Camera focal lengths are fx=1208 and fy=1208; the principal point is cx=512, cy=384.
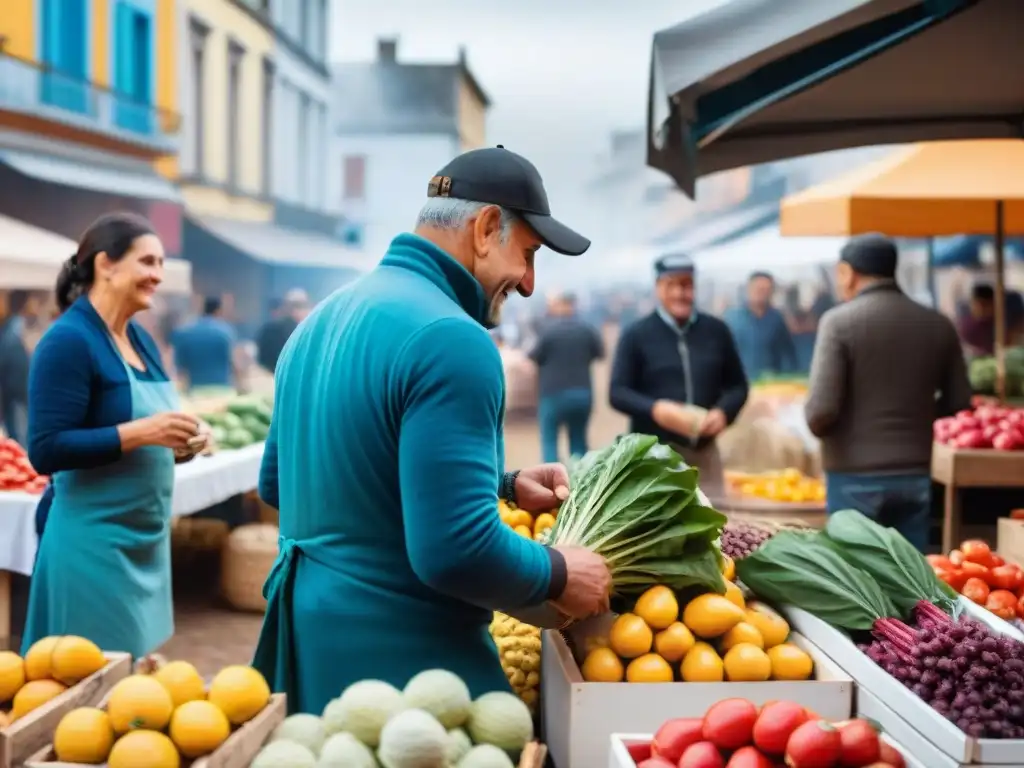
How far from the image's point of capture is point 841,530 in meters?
2.84

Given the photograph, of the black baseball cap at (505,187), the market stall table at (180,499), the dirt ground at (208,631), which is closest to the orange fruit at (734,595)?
the black baseball cap at (505,187)

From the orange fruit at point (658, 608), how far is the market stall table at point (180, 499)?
250 centimetres

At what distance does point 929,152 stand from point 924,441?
280 centimetres

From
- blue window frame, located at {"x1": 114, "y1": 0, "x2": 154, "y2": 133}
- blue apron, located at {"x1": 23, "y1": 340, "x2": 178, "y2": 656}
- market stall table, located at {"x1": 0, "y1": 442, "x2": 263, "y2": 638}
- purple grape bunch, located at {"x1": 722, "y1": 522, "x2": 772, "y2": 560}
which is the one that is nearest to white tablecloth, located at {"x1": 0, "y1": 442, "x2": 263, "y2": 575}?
market stall table, located at {"x1": 0, "y1": 442, "x2": 263, "y2": 638}

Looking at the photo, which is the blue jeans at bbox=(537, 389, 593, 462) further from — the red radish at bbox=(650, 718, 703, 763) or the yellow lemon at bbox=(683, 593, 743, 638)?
the red radish at bbox=(650, 718, 703, 763)

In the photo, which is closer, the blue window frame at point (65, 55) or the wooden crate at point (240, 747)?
the wooden crate at point (240, 747)

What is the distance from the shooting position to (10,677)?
2043 mm

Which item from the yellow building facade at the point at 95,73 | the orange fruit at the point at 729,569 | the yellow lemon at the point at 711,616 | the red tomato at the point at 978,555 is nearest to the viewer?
the yellow lemon at the point at 711,616

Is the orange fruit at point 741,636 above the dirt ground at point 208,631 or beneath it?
above

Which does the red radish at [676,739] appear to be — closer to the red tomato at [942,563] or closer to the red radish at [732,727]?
the red radish at [732,727]

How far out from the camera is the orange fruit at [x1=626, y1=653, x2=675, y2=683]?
2207 mm

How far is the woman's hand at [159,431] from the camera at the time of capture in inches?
123

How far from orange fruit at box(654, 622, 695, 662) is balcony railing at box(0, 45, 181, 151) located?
10058 mm

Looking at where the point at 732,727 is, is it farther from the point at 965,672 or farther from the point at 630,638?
the point at 965,672
